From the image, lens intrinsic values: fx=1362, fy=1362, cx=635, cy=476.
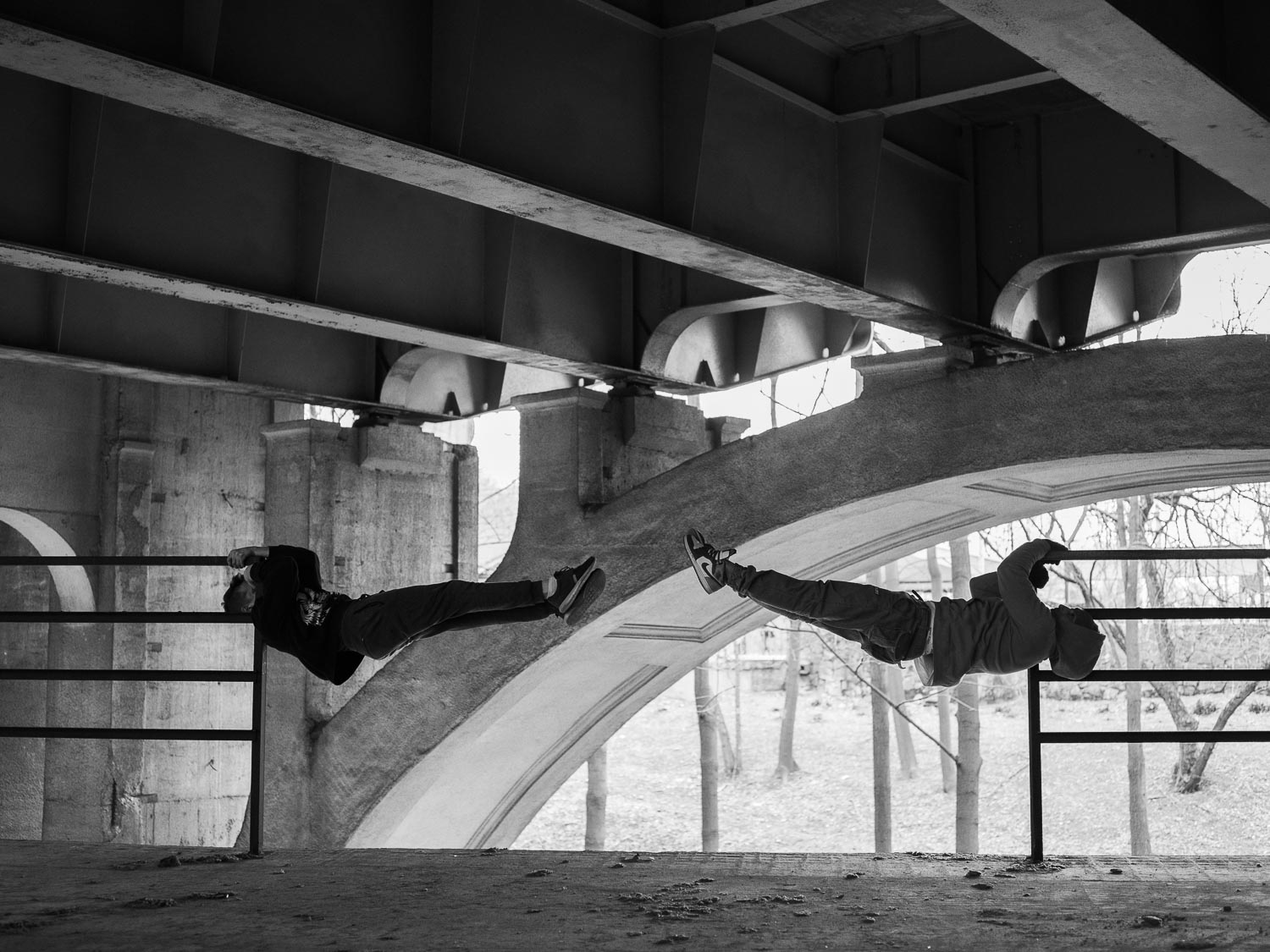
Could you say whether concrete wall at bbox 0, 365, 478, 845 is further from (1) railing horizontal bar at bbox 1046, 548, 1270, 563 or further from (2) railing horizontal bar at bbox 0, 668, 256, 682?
(1) railing horizontal bar at bbox 1046, 548, 1270, 563

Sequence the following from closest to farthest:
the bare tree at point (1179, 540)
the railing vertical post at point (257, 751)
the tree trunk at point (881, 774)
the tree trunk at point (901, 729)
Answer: the railing vertical post at point (257, 751)
the bare tree at point (1179, 540)
the tree trunk at point (881, 774)
the tree trunk at point (901, 729)

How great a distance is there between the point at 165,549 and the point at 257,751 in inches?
306

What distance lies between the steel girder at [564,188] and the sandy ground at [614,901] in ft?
11.5

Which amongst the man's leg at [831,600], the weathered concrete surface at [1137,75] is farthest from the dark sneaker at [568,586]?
the weathered concrete surface at [1137,75]

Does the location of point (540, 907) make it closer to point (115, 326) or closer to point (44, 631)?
point (115, 326)

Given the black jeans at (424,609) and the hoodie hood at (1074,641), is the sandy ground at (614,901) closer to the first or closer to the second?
the hoodie hood at (1074,641)

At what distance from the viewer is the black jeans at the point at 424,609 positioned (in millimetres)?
6988

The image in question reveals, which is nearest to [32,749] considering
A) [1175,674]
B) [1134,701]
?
[1175,674]

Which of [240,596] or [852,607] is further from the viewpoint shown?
[240,596]

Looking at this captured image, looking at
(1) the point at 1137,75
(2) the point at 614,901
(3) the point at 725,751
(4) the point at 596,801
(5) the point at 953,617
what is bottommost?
(3) the point at 725,751

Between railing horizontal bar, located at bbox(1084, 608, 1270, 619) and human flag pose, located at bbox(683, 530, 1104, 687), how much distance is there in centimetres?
21

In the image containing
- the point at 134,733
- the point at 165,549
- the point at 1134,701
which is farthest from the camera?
the point at 1134,701

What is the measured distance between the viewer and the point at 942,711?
34.0 m

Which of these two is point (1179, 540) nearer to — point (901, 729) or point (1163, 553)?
point (901, 729)
